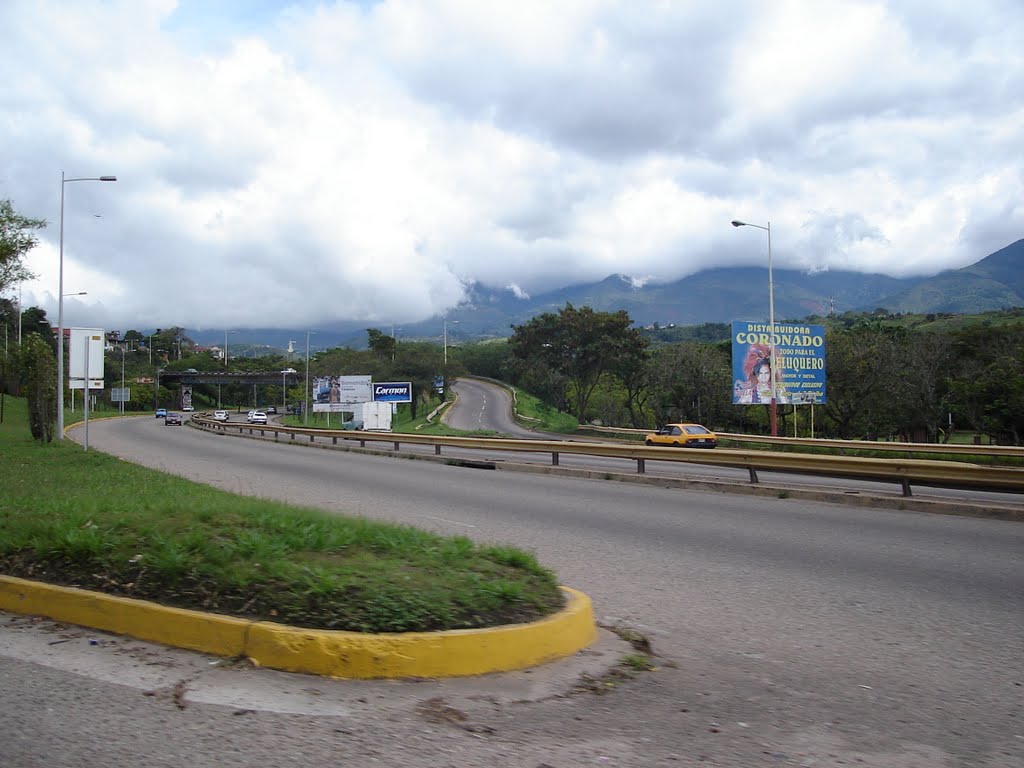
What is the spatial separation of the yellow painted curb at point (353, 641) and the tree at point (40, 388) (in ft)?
94.6

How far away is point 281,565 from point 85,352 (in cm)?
2094

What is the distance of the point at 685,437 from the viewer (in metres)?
32.4

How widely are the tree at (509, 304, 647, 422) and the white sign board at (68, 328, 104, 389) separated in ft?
113

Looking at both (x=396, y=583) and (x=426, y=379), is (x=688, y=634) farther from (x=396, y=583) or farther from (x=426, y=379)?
(x=426, y=379)

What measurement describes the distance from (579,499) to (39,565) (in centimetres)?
1000

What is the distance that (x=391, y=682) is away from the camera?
4859mm

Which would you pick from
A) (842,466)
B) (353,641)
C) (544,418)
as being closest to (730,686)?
(353,641)

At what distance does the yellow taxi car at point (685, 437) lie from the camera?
3231 cm

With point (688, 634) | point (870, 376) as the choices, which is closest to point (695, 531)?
point (688, 634)

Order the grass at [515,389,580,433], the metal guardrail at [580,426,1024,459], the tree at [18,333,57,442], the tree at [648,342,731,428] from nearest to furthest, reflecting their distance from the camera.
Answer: the metal guardrail at [580,426,1024,459], the tree at [18,333,57,442], the tree at [648,342,731,428], the grass at [515,389,580,433]

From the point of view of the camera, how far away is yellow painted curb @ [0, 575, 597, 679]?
16.1ft

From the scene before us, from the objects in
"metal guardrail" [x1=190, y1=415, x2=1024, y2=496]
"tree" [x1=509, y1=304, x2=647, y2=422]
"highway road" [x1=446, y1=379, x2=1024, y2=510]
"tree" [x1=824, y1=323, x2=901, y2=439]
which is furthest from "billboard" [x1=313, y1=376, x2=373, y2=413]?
"metal guardrail" [x1=190, y1=415, x2=1024, y2=496]

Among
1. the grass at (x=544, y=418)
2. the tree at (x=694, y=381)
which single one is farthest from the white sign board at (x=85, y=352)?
the tree at (x=694, y=381)

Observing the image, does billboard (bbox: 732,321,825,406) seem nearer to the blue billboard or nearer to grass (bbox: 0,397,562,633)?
grass (bbox: 0,397,562,633)
